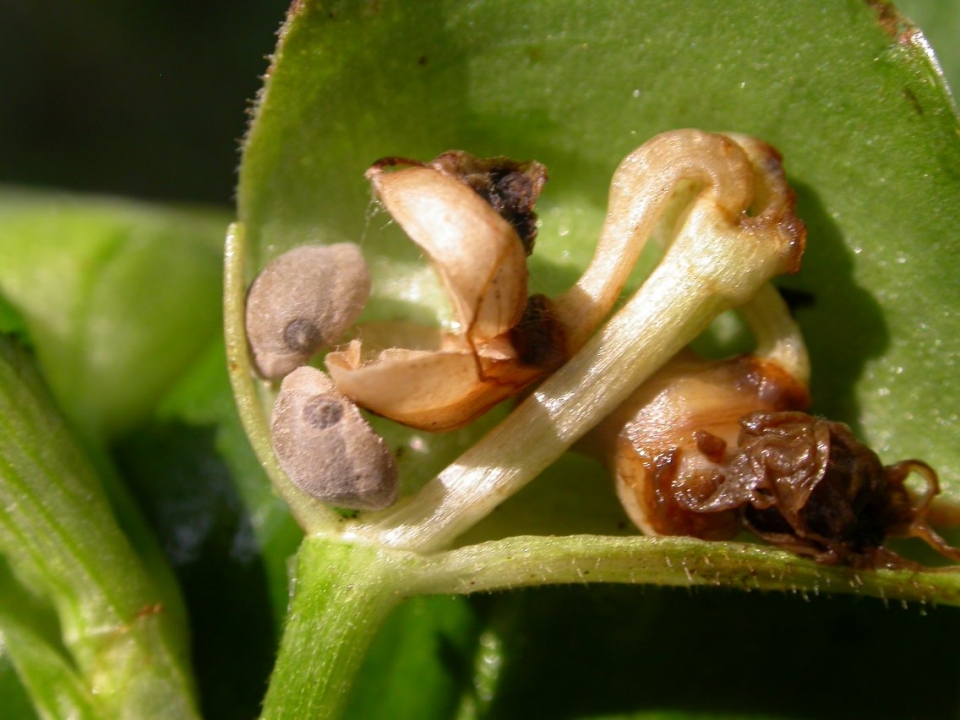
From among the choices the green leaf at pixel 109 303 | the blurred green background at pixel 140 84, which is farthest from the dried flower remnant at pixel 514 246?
the blurred green background at pixel 140 84

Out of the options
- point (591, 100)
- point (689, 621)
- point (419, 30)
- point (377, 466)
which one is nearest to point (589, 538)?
point (377, 466)

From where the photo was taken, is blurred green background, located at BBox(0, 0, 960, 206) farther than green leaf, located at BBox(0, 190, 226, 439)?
Yes

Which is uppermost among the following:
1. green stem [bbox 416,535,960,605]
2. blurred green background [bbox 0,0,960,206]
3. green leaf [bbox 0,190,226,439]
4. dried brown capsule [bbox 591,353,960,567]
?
dried brown capsule [bbox 591,353,960,567]

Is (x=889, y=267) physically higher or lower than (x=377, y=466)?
higher

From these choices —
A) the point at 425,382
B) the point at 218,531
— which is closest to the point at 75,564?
the point at 218,531

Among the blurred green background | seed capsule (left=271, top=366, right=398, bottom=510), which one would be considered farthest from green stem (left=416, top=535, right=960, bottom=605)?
the blurred green background

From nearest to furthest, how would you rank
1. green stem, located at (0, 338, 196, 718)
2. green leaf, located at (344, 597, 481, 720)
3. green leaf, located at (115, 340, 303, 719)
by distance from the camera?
green stem, located at (0, 338, 196, 718)
green leaf, located at (344, 597, 481, 720)
green leaf, located at (115, 340, 303, 719)

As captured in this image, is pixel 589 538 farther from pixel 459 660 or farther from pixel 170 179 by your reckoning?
pixel 170 179

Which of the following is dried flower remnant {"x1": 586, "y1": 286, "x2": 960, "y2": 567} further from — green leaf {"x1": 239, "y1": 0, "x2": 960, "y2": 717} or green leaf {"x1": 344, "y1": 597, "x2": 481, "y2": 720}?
green leaf {"x1": 344, "y1": 597, "x2": 481, "y2": 720}

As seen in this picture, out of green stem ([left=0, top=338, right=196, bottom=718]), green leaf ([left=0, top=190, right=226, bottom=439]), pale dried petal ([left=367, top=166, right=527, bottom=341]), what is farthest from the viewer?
green leaf ([left=0, top=190, right=226, bottom=439])
